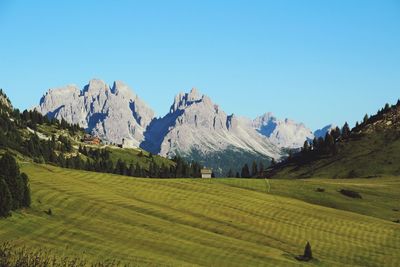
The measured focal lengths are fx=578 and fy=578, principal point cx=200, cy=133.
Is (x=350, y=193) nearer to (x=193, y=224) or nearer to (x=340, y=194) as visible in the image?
(x=340, y=194)

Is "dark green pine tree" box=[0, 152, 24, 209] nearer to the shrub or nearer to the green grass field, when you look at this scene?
the green grass field

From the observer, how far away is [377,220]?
5261 inches

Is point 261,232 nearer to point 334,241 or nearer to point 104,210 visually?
point 334,241

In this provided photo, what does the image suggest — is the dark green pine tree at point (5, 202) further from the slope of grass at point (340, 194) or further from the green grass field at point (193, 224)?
the slope of grass at point (340, 194)

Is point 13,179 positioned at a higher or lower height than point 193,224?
higher

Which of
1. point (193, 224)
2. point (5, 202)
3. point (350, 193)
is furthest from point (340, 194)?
point (5, 202)

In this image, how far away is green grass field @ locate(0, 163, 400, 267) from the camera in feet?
281

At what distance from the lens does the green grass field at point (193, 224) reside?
85.6 m

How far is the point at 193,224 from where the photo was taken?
106875mm

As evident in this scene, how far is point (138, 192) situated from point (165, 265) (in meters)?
55.8

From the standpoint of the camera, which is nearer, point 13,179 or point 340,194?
point 13,179

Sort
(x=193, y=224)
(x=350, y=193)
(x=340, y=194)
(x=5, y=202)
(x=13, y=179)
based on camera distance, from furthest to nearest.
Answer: (x=340, y=194) < (x=350, y=193) < (x=193, y=224) < (x=13, y=179) < (x=5, y=202)

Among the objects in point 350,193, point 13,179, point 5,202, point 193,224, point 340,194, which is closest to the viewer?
point 5,202

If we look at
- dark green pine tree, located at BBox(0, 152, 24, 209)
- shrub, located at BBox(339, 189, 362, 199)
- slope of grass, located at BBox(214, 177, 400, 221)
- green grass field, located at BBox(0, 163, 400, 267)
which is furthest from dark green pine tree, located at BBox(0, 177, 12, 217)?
shrub, located at BBox(339, 189, 362, 199)
